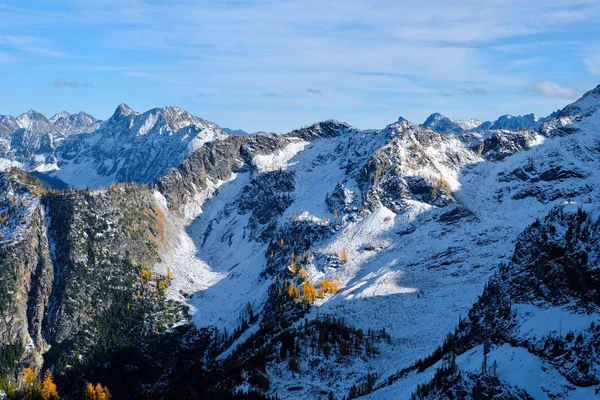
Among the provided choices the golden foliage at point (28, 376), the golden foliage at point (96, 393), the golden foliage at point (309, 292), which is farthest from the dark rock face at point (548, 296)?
Answer: the golden foliage at point (28, 376)

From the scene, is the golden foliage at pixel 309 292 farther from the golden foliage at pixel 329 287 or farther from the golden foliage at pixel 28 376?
the golden foliage at pixel 28 376

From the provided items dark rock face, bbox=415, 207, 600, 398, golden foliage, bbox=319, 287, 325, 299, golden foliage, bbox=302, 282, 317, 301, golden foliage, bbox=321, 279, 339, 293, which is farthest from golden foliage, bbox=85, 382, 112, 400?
dark rock face, bbox=415, 207, 600, 398

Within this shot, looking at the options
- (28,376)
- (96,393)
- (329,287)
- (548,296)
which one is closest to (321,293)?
(329,287)

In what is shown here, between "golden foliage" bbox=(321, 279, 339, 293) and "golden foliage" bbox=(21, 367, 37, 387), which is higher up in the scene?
"golden foliage" bbox=(321, 279, 339, 293)

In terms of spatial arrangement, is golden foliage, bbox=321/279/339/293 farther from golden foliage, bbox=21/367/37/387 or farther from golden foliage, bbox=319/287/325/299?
golden foliage, bbox=21/367/37/387

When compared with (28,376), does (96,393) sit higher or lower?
lower

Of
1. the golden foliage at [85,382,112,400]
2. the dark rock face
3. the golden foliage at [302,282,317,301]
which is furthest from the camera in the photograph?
the golden foliage at [302,282,317,301]

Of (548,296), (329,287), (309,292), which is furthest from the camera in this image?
(329,287)

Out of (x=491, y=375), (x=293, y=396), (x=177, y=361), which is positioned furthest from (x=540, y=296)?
(x=177, y=361)

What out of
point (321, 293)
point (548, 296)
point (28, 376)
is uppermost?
point (548, 296)

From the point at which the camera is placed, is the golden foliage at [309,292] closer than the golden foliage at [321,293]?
Yes

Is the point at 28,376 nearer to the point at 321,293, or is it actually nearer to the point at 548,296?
the point at 321,293

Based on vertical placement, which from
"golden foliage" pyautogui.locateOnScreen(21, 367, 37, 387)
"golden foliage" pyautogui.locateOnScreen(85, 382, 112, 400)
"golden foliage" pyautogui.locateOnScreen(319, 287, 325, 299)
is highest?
"golden foliage" pyautogui.locateOnScreen(319, 287, 325, 299)

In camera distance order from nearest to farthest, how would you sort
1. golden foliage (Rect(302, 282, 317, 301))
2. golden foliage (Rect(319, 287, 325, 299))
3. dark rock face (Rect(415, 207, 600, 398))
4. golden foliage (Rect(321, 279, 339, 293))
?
dark rock face (Rect(415, 207, 600, 398)) < golden foliage (Rect(302, 282, 317, 301)) < golden foliage (Rect(319, 287, 325, 299)) < golden foliage (Rect(321, 279, 339, 293))
